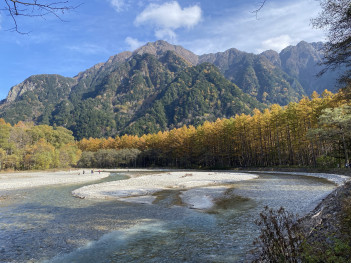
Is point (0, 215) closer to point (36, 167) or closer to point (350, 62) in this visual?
point (350, 62)

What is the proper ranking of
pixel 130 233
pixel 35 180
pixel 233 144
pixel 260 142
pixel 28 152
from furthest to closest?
pixel 28 152
pixel 233 144
pixel 260 142
pixel 35 180
pixel 130 233

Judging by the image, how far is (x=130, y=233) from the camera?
10570 mm

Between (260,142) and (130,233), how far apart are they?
60556 millimetres

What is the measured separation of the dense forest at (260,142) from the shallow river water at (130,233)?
Result: 54.5ft

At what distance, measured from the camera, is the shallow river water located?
8.00 metres

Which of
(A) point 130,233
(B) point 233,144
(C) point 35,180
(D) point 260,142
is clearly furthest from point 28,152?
(A) point 130,233

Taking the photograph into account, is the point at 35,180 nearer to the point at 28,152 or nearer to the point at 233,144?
the point at 28,152

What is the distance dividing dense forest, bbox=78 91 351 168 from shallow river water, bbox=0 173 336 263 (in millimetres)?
16623

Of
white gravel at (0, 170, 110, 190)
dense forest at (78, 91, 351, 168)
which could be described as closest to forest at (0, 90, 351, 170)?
dense forest at (78, 91, 351, 168)

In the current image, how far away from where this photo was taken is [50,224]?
40.5 feet

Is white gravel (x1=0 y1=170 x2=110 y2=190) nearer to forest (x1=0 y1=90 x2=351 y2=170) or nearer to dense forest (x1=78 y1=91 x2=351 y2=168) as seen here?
forest (x1=0 y1=90 x2=351 y2=170)

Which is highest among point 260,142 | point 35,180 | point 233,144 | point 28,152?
point 260,142

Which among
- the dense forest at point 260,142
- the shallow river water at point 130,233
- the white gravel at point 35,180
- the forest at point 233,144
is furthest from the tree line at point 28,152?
the shallow river water at point 130,233

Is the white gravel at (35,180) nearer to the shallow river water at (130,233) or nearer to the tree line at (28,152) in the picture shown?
the shallow river water at (130,233)
